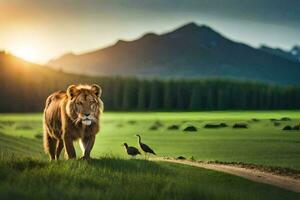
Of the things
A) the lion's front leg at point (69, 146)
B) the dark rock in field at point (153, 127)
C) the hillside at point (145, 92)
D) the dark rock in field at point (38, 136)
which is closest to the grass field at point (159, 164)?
the dark rock in field at point (38, 136)

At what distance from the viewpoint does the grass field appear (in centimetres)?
872

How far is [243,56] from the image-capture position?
117m

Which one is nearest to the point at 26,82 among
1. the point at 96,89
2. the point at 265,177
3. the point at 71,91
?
the point at 265,177

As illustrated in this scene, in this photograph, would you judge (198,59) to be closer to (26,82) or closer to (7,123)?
(26,82)

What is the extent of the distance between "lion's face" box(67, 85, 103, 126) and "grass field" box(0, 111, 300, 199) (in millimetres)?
634

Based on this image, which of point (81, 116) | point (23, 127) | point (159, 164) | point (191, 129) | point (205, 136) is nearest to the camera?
point (81, 116)

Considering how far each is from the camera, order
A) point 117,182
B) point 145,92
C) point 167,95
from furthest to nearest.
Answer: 1. point 145,92
2. point 167,95
3. point 117,182

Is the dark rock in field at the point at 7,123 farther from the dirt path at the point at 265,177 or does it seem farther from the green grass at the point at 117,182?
the green grass at the point at 117,182

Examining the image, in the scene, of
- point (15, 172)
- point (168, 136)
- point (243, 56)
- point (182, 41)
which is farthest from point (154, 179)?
point (243, 56)

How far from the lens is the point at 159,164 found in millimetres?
11250

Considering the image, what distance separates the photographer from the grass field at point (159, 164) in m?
A: 8.72

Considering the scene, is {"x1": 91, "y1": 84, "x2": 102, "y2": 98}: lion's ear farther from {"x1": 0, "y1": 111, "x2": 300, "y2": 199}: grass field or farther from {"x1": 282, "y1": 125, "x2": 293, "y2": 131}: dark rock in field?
{"x1": 282, "y1": 125, "x2": 293, "y2": 131}: dark rock in field

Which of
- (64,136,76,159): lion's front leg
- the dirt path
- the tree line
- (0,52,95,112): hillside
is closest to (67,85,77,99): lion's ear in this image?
(64,136,76,159): lion's front leg

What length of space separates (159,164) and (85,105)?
2.05 metres
